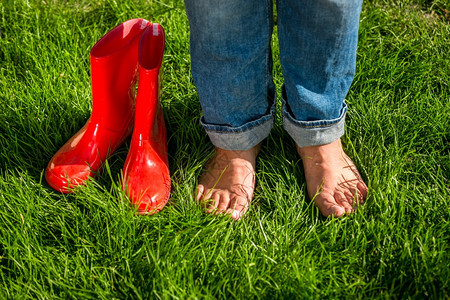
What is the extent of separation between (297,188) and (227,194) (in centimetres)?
23

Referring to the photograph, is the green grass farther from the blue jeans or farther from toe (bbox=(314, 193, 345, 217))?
the blue jeans

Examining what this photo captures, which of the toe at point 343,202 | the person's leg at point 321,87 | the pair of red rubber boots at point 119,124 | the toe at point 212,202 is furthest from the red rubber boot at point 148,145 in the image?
the toe at point 343,202

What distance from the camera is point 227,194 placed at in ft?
5.24

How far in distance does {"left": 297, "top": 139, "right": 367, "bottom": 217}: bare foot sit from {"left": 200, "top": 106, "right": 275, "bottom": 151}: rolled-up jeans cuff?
0.52 feet

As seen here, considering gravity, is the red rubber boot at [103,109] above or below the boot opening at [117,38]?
below

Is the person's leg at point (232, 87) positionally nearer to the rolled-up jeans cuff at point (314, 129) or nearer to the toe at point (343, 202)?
the rolled-up jeans cuff at point (314, 129)

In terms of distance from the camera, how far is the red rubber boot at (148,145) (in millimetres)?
1541

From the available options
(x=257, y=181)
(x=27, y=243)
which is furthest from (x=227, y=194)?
(x=27, y=243)

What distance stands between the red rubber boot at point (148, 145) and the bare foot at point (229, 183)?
14cm

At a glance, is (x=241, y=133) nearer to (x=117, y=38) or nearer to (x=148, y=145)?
(x=148, y=145)

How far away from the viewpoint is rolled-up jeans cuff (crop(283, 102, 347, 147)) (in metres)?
1.48

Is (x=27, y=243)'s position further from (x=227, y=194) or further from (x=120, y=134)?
(x=227, y=194)

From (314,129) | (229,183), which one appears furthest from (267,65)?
(229,183)

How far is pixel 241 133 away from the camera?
60.6 inches
